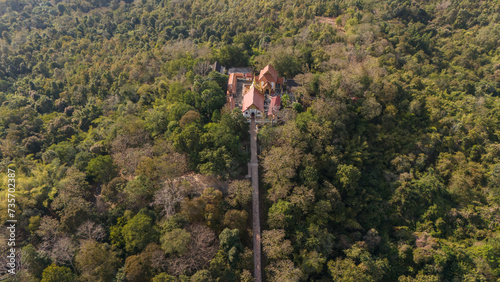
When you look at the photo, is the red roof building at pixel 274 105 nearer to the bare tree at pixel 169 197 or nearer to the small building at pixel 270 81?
the small building at pixel 270 81

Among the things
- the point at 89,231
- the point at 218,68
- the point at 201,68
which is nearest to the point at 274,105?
the point at 201,68

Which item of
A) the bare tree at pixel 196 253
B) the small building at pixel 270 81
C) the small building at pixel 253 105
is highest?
the small building at pixel 270 81


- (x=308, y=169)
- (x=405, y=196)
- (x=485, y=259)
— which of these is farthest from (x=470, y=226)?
(x=308, y=169)

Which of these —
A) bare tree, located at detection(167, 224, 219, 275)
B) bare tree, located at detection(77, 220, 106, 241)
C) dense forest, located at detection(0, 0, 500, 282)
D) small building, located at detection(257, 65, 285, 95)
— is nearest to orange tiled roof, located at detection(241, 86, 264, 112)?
small building, located at detection(257, 65, 285, 95)

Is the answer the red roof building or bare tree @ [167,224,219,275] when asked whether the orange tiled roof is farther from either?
bare tree @ [167,224,219,275]

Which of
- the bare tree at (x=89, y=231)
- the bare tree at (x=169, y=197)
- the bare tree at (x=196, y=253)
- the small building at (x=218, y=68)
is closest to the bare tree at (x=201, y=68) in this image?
the small building at (x=218, y=68)

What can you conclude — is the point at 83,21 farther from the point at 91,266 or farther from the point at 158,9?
the point at 91,266

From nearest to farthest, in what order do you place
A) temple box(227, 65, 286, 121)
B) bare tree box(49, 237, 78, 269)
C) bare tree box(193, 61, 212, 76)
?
bare tree box(49, 237, 78, 269), temple box(227, 65, 286, 121), bare tree box(193, 61, 212, 76)

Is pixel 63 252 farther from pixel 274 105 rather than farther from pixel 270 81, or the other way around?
pixel 270 81
